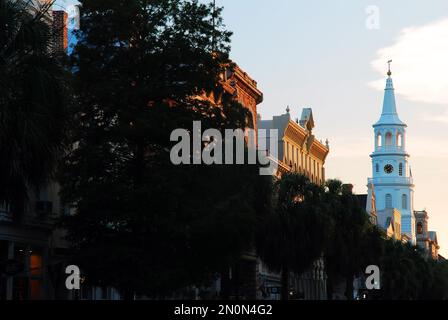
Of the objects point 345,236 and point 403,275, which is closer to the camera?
point 345,236

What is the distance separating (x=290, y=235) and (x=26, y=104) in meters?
46.3

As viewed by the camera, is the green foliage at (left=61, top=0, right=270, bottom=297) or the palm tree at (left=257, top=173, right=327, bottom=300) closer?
the green foliage at (left=61, top=0, right=270, bottom=297)

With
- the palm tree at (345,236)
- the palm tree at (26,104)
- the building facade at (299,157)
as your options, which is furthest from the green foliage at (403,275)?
the palm tree at (26,104)

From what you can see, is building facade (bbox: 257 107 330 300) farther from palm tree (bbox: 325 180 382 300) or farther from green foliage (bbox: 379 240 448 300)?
palm tree (bbox: 325 180 382 300)

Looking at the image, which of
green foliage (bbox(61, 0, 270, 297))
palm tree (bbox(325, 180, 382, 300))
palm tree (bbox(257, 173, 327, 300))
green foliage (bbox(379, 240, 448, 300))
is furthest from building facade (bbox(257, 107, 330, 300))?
green foliage (bbox(61, 0, 270, 297))

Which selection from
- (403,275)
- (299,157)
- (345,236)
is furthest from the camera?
(299,157)

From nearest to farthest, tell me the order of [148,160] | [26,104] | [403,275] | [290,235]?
[26,104] < [148,160] < [290,235] < [403,275]

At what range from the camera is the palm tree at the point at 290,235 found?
7788 centimetres

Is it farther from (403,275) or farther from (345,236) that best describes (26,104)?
(403,275)

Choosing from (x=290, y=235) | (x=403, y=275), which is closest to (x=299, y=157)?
(x=403, y=275)

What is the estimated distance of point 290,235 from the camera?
258 feet

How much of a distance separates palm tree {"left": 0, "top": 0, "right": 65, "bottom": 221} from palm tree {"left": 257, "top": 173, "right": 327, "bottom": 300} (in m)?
41.6

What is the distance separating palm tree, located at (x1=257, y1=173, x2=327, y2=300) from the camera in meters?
77.9

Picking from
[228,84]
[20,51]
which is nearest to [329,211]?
[228,84]
